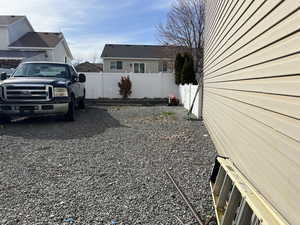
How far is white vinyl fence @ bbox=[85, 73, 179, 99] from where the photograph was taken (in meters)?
Result: 15.7

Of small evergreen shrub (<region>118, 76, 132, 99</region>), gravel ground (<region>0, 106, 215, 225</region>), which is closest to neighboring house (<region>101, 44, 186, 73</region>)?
small evergreen shrub (<region>118, 76, 132, 99</region>)

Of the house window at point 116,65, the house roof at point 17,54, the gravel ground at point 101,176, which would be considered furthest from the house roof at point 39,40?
the gravel ground at point 101,176

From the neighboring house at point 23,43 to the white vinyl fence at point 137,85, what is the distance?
6.86 m

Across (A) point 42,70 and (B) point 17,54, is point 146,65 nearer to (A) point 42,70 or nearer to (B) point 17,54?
(B) point 17,54

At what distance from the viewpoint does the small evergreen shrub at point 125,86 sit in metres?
15.5

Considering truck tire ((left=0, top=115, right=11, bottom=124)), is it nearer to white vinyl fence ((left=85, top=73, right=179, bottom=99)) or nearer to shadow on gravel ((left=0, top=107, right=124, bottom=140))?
shadow on gravel ((left=0, top=107, right=124, bottom=140))

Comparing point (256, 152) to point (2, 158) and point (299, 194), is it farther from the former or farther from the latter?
point (2, 158)

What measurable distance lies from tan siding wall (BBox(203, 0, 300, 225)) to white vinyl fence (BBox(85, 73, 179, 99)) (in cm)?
1243

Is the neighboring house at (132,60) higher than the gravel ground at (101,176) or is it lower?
higher

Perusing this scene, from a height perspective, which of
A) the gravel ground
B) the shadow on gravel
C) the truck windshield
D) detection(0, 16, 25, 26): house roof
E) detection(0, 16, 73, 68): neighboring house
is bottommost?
the gravel ground

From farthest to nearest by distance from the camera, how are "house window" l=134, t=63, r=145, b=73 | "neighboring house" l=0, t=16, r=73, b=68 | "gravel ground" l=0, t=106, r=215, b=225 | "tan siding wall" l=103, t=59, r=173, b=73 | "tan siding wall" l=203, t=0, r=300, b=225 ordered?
1. "house window" l=134, t=63, r=145, b=73
2. "tan siding wall" l=103, t=59, r=173, b=73
3. "neighboring house" l=0, t=16, r=73, b=68
4. "gravel ground" l=0, t=106, r=215, b=225
5. "tan siding wall" l=203, t=0, r=300, b=225

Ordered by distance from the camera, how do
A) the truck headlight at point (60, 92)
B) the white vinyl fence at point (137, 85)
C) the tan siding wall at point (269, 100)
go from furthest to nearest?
the white vinyl fence at point (137, 85)
the truck headlight at point (60, 92)
the tan siding wall at point (269, 100)

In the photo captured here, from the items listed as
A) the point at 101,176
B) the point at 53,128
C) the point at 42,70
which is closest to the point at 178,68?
the point at 42,70

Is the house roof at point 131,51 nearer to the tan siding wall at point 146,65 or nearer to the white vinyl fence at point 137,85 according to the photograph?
the tan siding wall at point 146,65
